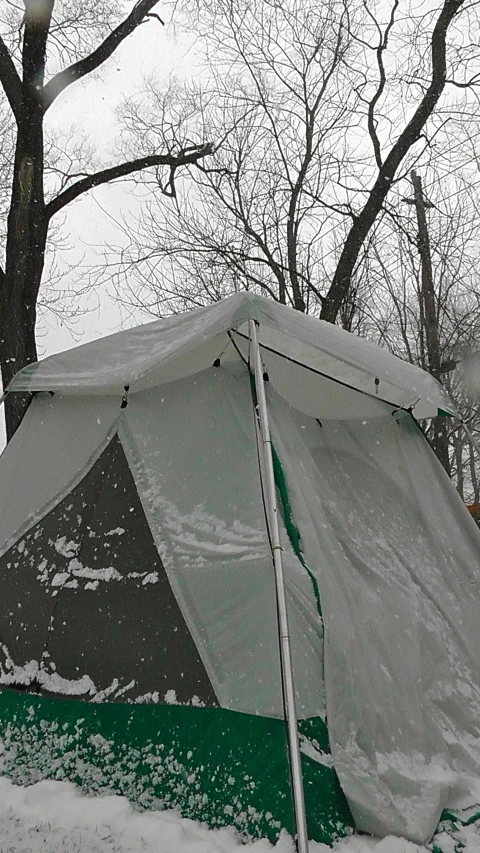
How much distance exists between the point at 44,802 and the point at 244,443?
1.57m

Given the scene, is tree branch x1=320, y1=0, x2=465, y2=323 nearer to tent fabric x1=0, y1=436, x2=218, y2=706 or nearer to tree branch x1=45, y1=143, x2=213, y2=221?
tree branch x1=45, y1=143, x2=213, y2=221

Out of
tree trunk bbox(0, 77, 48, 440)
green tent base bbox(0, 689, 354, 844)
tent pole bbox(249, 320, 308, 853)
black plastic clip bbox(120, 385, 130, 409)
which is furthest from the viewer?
tree trunk bbox(0, 77, 48, 440)

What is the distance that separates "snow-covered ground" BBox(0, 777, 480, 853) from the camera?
2.16 m

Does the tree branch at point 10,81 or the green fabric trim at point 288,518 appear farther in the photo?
the tree branch at point 10,81

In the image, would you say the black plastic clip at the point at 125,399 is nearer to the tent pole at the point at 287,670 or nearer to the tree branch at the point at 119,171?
the tent pole at the point at 287,670

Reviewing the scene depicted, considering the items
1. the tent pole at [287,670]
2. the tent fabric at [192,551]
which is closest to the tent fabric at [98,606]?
the tent fabric at [192,551]

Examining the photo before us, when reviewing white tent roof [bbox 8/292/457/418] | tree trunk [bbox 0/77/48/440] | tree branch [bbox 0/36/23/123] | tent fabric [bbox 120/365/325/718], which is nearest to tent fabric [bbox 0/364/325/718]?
tent fabric [bbox 120/365/325/718]

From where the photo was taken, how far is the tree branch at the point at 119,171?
7008 millimetres

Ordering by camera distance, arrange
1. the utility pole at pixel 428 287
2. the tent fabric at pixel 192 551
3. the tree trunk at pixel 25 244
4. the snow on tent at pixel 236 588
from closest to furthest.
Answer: the snow on tent at pixel 236 588 < the tent fabric at pixel 192 551 < the tree trunk at pixel 25 244 < the utility pole at pixel 428 287

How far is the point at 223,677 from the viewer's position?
2.45 m

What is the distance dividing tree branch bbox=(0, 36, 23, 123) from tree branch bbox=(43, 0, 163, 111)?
12.5 inches

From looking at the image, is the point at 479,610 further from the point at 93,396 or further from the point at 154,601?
the point at 93,396

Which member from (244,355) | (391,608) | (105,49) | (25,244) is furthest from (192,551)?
(105,49)

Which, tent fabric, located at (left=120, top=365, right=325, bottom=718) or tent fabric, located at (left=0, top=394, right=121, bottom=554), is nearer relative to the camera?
tent fabric, located at (left=120, top=365, right=325, bottom=718)
